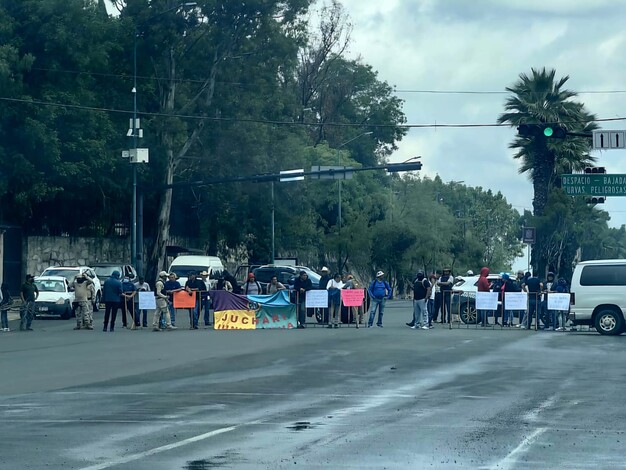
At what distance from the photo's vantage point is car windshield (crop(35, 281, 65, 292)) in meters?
41.1

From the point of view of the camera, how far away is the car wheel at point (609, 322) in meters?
31.9

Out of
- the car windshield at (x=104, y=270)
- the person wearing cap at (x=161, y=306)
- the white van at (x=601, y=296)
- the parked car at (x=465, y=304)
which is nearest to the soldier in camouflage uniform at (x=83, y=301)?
the person wearing cap at (x=161, y=306)

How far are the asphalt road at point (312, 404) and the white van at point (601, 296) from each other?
11.3ft

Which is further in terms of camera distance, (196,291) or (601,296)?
(196,291)

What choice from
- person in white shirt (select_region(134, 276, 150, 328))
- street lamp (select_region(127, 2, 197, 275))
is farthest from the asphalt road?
street lamp (select_region(127, 2, 197, 275))

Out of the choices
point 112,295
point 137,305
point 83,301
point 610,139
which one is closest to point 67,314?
point 137,305

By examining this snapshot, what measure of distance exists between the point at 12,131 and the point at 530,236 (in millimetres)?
22447

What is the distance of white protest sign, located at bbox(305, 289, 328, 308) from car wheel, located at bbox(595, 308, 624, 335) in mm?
8109

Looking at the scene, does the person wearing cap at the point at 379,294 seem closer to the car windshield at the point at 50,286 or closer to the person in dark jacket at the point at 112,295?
the person in dark jacket at the point at 112,295

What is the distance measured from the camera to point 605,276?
3206 centimetres

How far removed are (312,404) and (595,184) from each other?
32.4 m

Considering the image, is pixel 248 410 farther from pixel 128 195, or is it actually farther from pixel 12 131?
pixel 128 195

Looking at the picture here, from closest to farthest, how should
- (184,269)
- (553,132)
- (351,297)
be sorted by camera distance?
(553,132) < (351,297) < (184,269)

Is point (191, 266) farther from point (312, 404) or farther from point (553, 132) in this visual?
point (312, 404)
